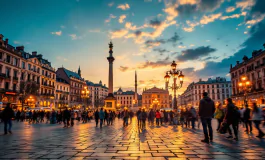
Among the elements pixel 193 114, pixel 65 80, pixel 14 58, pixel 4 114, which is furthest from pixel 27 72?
pixel 193 114

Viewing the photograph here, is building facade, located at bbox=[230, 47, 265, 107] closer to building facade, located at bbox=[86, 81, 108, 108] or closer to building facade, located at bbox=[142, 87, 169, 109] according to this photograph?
building facade, located at bbox=[142, 87, 169, 109]

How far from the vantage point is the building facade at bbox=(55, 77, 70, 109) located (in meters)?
59.1

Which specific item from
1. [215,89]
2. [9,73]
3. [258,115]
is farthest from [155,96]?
[258,115]

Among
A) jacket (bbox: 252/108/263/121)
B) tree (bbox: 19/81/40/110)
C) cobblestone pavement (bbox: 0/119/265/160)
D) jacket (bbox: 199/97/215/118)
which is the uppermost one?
tree (bbox: 19/81/40/110)

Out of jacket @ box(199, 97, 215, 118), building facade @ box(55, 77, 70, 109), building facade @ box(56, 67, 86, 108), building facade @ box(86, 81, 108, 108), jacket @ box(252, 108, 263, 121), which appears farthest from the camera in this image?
building facade @ box(86, 81, 108, 108)

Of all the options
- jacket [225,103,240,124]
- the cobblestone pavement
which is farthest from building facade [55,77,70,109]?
jacket [225,103,240,124]

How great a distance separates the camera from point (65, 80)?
6862 centimetres

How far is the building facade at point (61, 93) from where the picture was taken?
5906cm

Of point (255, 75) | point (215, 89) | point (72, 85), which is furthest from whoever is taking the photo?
point (215, 89)

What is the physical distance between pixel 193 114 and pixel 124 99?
4428 inches

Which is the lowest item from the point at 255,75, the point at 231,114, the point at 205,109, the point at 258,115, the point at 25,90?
the point at 258,115

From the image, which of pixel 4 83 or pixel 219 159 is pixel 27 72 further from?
pixel 219 159

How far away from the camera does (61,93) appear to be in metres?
62.0

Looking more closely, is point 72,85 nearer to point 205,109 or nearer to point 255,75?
point 255,75
